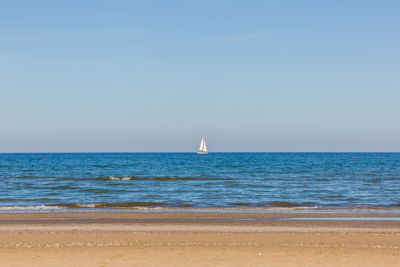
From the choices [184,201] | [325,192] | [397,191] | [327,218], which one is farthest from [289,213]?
[397,191]

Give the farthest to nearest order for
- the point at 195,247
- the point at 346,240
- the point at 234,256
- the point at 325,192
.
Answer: the point at 325,192 < the point at 346,240 < the point at 195,247 < the point at 234,256

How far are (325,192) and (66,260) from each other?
942 inches

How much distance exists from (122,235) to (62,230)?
247 centimetres

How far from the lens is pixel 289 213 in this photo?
67.8 ft

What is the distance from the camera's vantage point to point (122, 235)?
13547 mm

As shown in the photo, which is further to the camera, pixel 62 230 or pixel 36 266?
pixel 62 230

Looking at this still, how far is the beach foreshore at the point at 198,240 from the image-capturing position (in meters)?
10.4

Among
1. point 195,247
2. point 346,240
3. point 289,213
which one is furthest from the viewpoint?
point 289,213

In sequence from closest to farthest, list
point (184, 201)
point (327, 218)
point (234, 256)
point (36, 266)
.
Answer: point (36, 266) < point (234, 256) < point (327, 218) < point (184, 201)

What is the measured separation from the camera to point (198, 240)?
12.8 meters

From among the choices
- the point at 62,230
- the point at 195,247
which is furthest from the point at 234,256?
the point at 62,230

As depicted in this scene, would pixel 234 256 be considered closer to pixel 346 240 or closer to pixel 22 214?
pixel 346 240

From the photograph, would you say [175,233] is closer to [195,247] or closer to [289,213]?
[195,247]

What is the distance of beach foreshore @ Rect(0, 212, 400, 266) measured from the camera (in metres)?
10.4
